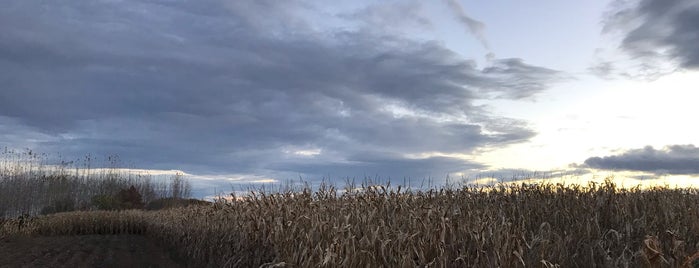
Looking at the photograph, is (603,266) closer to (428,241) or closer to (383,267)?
(428,241)

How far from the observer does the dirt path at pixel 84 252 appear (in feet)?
40.8

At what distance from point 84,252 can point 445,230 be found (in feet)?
35.7

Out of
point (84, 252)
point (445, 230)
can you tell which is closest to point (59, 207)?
point (84, 252)

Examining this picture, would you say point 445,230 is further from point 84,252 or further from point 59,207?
point 59,207

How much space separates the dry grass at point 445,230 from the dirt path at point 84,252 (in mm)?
806

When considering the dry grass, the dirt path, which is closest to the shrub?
the dirt path

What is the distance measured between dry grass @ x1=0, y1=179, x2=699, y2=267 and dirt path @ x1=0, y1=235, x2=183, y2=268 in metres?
0.81

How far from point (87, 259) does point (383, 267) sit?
9503mm

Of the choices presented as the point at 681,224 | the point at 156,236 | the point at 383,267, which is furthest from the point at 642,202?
the point at 156,236

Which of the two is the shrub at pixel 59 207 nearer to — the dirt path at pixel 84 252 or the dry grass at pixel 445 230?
the dirt path at pixel 84 252

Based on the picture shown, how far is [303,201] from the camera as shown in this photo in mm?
10383

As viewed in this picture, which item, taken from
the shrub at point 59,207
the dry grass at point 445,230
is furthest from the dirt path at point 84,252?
the shrub at point 59,207

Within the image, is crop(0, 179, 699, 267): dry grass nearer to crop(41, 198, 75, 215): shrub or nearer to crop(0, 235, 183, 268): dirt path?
crop(0, 235, 183, 268): dirt path

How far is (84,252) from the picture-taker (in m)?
13.9
